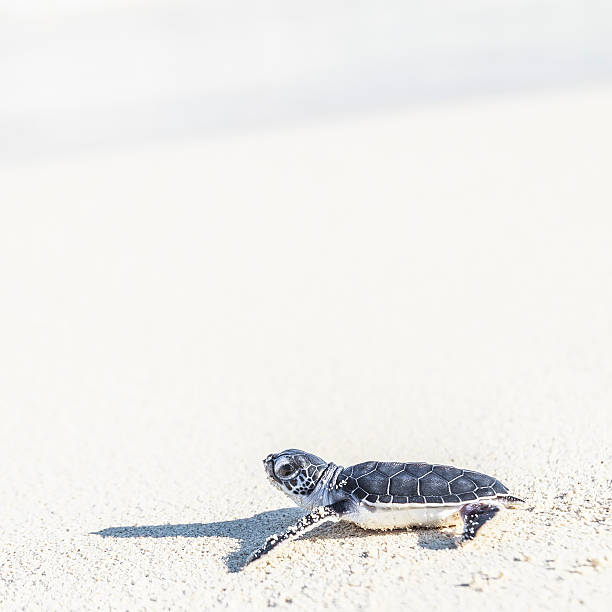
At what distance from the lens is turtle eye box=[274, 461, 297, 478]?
12.1 feet

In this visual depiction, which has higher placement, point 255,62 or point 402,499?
point 255,62

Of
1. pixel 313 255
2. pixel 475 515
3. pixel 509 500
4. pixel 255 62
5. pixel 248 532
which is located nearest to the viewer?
pixel 475 515

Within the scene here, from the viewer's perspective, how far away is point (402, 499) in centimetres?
339

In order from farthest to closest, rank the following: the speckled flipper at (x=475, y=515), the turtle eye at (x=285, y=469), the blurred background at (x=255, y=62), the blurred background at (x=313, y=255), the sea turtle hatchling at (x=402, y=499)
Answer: the blurred background at (x=255, y=62) → the blurred background at (x=313, y=255) → the turtle eye at (x=285, y=469) → the sea turtle hatchling at (x=402, y=499) → the speckled flipper at (x=475, y=515)

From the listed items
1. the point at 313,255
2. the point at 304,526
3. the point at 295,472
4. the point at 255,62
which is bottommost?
the point at 304,526

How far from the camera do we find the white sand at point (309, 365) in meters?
3.36

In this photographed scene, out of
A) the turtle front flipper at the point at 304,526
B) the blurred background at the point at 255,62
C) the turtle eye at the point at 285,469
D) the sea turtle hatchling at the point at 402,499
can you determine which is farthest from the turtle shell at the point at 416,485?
the blurred background at the point at 255,62

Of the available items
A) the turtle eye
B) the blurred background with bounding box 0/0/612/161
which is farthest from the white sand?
the blurred background with bounding box 0/0/612/161

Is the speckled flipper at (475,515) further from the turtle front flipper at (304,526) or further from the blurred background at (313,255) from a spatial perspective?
the blurred background at (313,255)

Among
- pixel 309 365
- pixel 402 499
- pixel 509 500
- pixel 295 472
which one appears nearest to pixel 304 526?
pixel 295 472

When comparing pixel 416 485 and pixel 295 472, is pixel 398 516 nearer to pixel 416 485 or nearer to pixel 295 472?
pixel 416 485

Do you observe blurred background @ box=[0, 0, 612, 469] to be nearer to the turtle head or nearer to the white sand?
the white sand

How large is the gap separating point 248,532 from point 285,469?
1.57 ft

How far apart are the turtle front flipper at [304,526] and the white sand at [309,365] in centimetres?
6
